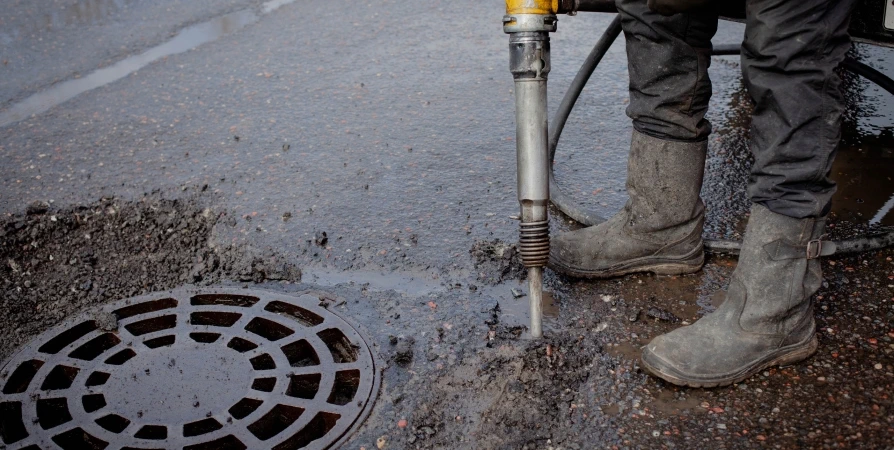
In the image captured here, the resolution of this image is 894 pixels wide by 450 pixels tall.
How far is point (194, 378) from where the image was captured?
2184 mm

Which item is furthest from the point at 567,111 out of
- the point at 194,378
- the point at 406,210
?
the point at 194,378

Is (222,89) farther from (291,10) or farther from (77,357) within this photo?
(77,357)

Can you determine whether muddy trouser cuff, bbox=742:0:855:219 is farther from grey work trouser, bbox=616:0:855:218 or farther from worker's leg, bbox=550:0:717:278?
worker's leg, bbox=550:0:717:278

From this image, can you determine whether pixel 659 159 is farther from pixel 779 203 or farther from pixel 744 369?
pixel 744 369

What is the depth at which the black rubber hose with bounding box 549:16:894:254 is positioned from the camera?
99.8 inches

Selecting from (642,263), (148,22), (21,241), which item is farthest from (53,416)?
(148,22)

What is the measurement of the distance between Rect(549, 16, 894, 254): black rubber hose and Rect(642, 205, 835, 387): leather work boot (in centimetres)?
52

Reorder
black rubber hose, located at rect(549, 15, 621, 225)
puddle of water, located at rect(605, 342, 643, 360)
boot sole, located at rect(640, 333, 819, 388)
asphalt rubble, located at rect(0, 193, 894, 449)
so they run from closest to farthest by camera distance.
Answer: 1. asphalt rubble, located at rect(0, 193, 894, 449)
2. boot sole, located at rect(640, 333, 819, 388)
3. puddle of water, located at rect(605, 342, 643, 360)
4. black rubber hose, located at rect(549, 15, 621, 225)

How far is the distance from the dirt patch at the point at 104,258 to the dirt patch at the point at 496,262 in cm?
59

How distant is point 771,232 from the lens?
1994 millimetres

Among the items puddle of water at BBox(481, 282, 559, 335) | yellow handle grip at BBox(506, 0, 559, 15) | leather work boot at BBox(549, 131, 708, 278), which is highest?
yellow handle grip at BBox(506, 0, 559, 15)

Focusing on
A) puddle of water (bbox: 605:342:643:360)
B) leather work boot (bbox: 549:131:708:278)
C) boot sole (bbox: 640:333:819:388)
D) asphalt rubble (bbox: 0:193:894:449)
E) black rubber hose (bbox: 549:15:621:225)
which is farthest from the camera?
black rubber hose (bbox: 549:15:621:225)

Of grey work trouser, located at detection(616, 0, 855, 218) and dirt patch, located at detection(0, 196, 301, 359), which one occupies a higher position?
grey work trouser, located at detection(616, 0, 855, 218)

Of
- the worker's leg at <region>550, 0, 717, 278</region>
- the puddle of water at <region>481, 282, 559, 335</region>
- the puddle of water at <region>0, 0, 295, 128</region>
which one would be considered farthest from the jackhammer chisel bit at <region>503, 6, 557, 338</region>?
the puddle of water at <region>0, 0, 295, 128</region>
